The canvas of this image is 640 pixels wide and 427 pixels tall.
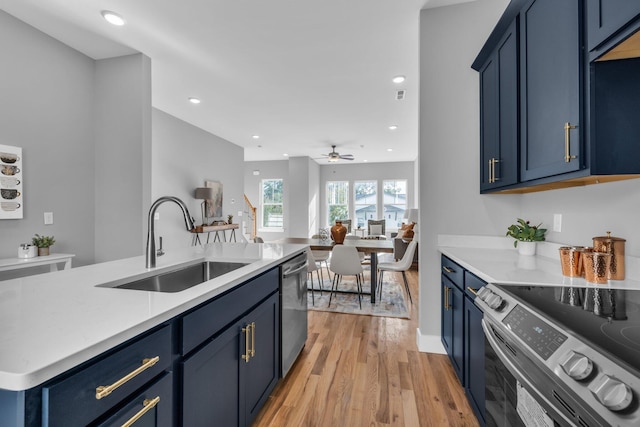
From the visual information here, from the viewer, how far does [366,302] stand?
13.0ft

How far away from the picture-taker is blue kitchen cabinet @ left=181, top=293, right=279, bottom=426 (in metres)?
1.05

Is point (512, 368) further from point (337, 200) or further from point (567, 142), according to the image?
point (337, 200)

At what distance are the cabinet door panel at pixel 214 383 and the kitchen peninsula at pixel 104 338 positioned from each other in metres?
0.02

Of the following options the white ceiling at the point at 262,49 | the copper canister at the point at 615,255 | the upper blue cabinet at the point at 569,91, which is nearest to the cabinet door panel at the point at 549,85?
the upper blue cabinet at the point at 569,91

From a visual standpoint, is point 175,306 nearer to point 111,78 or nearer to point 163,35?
point 163,35

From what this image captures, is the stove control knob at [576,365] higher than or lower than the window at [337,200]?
lower

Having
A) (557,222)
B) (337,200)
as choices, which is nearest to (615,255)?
(557,222)

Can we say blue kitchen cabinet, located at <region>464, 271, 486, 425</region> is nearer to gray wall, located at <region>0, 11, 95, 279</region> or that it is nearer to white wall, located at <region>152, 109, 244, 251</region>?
gray wall, located at <region>0, 11, 95, 279</region>

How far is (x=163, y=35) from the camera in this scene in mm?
2852

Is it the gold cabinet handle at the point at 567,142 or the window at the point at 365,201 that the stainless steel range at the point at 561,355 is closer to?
the gold cabinet handle at the point at 567,142

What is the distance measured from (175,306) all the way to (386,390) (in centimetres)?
168

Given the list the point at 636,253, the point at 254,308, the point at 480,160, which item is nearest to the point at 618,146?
the point at 636,253

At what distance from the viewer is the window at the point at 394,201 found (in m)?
9.51

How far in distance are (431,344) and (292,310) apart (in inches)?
51.4
